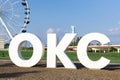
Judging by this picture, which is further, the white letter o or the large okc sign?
the white letter o

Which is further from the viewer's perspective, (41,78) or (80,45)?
(80,45)

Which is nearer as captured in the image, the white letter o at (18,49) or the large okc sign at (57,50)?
the large okc sign at (57,50)

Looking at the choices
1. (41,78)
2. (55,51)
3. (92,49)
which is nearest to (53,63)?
(55,51)

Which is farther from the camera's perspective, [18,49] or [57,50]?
[18,49]

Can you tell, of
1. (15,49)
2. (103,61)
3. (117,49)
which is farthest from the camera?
(117,49)

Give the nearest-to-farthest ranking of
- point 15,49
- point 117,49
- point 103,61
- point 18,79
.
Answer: point 18,79, point 103,61, point 15,49, point 117,49

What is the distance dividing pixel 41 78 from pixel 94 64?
759cm

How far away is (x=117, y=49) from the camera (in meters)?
141

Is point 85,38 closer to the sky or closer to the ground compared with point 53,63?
closer to the sky

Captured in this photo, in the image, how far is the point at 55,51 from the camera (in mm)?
28312

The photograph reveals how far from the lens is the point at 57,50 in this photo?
92.6ft

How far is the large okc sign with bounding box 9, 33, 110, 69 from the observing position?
27.4 meters

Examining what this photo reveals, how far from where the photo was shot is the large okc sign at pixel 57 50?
27.4m

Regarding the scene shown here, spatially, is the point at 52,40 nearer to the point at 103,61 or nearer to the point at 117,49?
the point at 103,61
